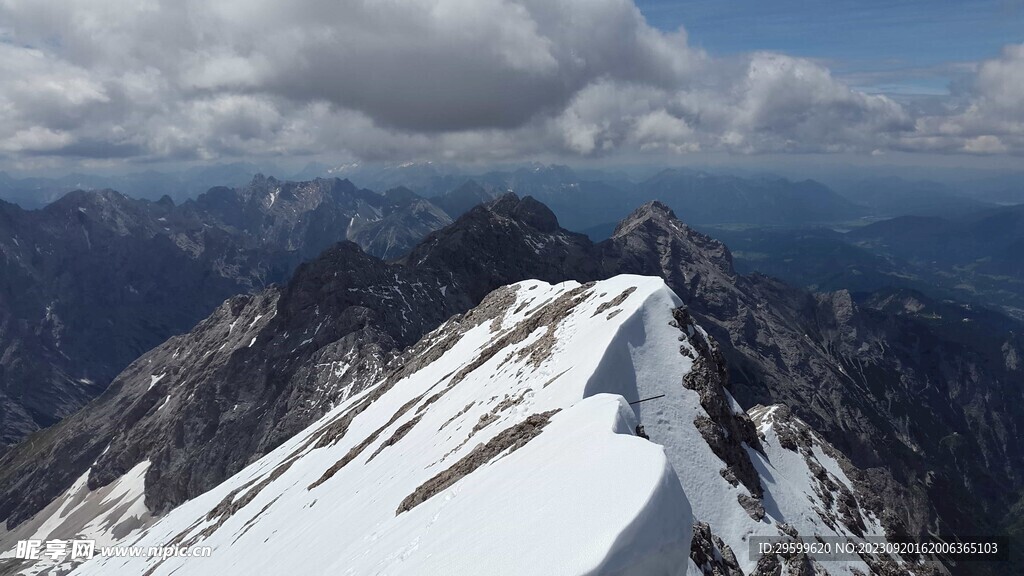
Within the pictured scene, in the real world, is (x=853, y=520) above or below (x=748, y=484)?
below

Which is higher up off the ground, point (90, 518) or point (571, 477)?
point (571, 477)

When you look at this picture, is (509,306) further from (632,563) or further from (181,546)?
(632,563)

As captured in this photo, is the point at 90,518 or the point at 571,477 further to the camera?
the point at 90,518

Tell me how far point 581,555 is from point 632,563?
131cm

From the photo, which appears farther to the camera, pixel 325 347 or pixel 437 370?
pixel 325 347

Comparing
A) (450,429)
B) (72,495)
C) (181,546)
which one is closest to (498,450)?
(450,429)

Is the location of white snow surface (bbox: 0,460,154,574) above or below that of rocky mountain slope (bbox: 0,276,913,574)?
below

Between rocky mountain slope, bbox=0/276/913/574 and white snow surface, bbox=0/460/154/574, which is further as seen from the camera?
white snow surface, bbox=0/460/154/574

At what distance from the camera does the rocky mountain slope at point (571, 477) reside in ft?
50.1

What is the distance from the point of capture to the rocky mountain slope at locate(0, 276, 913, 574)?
1527cm

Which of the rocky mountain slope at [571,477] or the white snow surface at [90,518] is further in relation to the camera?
the white snow surface at [90,518]

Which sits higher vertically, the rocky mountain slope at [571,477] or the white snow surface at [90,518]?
the rocky mountain slope at [571,477]

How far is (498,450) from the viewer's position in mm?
27094

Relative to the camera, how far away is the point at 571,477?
17.6 meters
